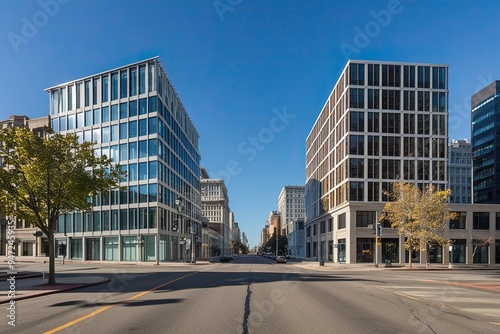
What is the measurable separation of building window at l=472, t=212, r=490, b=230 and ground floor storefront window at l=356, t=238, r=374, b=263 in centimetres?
1648

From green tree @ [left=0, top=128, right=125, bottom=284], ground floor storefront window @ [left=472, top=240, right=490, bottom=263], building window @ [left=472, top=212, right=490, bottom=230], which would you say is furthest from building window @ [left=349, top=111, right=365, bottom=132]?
green tree @ [left=0, top=128, right=125, bottom=284]

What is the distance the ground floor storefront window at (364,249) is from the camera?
2515 inches

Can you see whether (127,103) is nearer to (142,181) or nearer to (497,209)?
(142,181)

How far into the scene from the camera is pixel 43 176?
2269cm

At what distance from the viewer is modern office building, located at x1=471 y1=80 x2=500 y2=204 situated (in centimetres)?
10594

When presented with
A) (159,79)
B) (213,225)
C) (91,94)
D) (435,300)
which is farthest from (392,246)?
(213,225)

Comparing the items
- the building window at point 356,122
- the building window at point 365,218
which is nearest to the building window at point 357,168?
the building window at point 356,122

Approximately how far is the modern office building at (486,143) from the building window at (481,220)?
4751 centimetres

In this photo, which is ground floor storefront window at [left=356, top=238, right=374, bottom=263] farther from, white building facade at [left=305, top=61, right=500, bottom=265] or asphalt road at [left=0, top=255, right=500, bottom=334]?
asphalt road at [left=0, top=255, right=500, bottom=334]

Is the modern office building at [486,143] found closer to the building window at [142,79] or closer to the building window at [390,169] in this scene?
the building window at [390,169]

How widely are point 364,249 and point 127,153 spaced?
39.6 meters

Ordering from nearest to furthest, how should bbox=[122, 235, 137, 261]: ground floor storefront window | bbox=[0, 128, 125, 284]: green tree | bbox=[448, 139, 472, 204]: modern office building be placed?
bbox=[0, 128, 125, 284]: green tree < bbox=[122, 235, 137, 261]: ground floor storefront window < bbox=[448, 139, 472, 204]: modern office building

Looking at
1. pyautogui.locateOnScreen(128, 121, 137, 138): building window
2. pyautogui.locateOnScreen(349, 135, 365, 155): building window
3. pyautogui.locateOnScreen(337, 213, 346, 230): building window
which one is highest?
pyautogui.locateOnScreen(128, 121, 137, 138): building window

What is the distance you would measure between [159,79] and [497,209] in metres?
56.5
